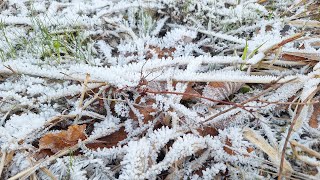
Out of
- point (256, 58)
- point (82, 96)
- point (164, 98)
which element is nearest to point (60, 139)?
point (82, 96)

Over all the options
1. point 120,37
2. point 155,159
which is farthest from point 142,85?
point 120,37

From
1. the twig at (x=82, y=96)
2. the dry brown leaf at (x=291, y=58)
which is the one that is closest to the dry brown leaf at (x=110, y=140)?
the twig at (x=82, y=96)

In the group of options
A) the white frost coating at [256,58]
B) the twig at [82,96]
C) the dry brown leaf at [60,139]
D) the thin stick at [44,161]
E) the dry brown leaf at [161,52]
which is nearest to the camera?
the thin stick at [44,161]

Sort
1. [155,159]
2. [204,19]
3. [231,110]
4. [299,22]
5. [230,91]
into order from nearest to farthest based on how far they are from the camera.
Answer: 1. [155,159]
2. [231,110]
3. [230,91]
4. [299,22]
5. [204,19]

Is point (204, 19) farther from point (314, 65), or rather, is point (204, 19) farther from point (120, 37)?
point (314, 65)

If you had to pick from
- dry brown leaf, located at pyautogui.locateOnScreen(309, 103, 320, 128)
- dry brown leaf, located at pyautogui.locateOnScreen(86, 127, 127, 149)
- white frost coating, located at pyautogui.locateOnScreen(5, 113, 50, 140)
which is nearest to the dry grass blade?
dry brown leaf, located at pyautogui.locateOnScreen(309, 103, 320, 128)

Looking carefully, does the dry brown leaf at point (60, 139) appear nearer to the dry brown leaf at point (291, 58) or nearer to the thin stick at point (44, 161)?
the thin stick at point (44, 161)

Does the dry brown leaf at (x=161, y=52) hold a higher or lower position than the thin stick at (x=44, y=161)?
higher
